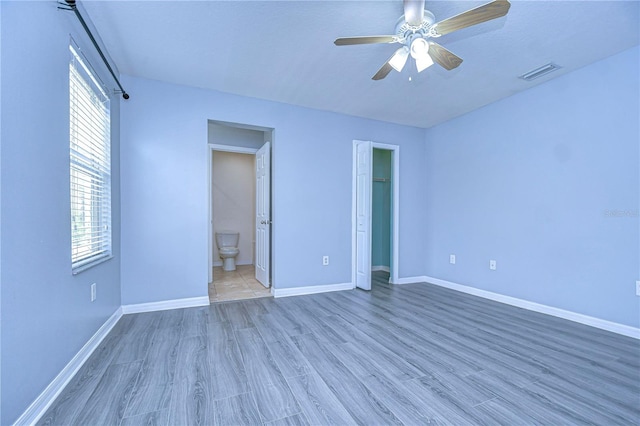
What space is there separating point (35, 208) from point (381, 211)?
15.3ft

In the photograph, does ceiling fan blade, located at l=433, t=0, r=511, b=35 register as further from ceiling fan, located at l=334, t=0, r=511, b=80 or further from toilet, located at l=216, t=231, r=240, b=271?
toilet, located at l=216, t=231, r=240, b=271

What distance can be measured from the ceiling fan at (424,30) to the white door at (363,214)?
1728mm

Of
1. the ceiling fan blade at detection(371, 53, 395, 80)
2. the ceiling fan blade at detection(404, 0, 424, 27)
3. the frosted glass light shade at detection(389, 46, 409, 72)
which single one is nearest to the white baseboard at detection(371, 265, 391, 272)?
the ceiling fan blade at detection(371, 53, 395, 80)

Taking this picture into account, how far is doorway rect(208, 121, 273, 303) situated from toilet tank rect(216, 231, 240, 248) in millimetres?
64

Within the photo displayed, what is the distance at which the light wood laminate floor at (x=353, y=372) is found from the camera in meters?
1.44

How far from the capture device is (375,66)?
267 centimetres

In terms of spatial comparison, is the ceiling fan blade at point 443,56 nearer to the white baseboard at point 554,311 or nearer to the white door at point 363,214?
the white door at point 363,214

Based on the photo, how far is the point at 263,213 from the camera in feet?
13.0

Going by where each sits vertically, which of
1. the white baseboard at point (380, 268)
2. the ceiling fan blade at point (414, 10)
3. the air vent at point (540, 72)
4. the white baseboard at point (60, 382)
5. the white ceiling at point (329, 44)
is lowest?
the white baseboard at point (380, 268)

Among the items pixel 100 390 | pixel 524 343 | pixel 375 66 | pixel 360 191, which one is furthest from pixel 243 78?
pixel 524 343

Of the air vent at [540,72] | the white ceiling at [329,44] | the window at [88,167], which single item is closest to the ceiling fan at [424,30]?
the white ceiling at [329,44]

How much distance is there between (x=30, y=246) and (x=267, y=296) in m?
2.50

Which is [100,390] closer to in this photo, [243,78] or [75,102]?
[75,102]

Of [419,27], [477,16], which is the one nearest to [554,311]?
[477,16]
